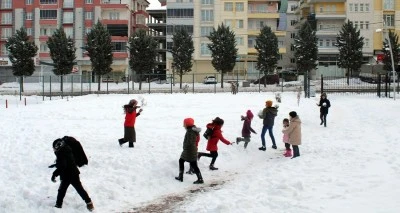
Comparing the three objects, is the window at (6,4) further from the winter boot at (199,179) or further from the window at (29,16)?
the winter boot at (199,179)

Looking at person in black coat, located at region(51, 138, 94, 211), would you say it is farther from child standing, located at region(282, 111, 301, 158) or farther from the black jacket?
child standing, located at region(282, 111, 301, 158)

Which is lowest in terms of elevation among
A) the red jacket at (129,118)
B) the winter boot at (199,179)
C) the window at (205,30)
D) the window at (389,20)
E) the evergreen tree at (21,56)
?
the winter boot at (199,179)

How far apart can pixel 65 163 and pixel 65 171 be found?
19cm

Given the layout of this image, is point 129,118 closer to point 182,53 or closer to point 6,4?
point 182,53

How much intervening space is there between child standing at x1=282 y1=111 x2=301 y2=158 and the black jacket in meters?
7.52

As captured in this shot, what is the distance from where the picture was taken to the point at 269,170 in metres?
12.7

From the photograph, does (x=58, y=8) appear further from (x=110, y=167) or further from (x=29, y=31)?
(x=110, y=167)

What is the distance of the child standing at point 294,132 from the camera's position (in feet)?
48.3

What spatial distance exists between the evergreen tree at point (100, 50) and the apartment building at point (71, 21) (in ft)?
63.3

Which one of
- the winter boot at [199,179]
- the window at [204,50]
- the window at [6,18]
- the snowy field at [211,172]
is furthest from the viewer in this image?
the window at [6,18]

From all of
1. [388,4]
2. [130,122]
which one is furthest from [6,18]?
[130,122]

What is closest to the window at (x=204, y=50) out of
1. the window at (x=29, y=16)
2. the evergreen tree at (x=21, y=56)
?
the evergreen tree at (x=21, y=56)

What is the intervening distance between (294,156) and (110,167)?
5.69m

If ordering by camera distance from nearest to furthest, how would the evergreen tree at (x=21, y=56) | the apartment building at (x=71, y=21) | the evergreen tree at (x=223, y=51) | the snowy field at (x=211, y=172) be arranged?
the snowy field at (x=211, y=172) < the evergreen tree at (x=21, y=56) < the evergreen tree at (x=223, y=51) < the apartment building at (x=71, y=21)
